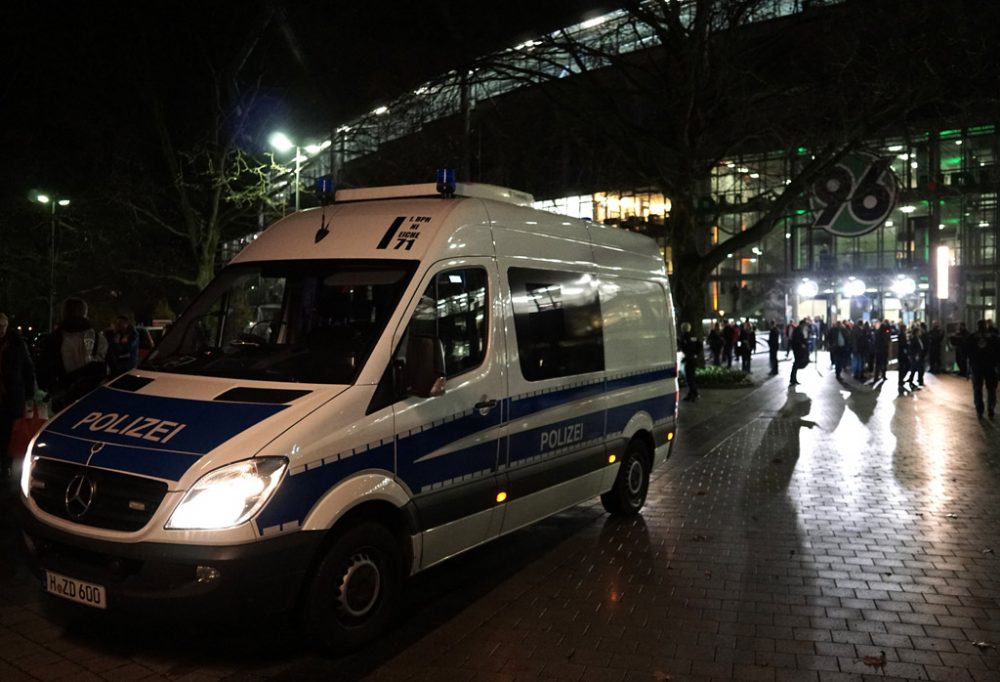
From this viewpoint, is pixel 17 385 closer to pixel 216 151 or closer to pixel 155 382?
pixel 155 382

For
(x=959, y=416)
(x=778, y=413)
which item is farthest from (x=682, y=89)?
(x=959, y=416)

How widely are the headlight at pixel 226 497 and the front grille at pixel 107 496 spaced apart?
5.7 inches

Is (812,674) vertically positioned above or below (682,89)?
below

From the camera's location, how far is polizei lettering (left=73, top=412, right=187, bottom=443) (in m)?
4.34

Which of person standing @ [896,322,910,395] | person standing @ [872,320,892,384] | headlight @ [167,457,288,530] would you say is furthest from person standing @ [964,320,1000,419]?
headlight @ [167,457,288,530]

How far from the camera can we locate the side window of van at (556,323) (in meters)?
6.01

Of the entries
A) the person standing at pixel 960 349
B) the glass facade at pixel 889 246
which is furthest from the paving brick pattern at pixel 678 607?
the person standing at pixel 960 349

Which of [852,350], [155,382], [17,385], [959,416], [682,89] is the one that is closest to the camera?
[155,382]

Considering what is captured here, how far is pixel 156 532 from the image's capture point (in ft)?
13.3

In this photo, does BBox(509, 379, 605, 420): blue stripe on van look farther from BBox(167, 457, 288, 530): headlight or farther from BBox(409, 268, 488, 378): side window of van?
BBox(167, 457, 288, 530): headlight

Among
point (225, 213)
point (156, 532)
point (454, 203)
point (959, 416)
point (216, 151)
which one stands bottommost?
point (959, 416)

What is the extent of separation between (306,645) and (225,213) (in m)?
23.8

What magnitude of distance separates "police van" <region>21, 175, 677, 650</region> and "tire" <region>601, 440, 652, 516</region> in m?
0.70

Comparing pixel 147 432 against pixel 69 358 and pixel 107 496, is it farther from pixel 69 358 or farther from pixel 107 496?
pixel 69 358
